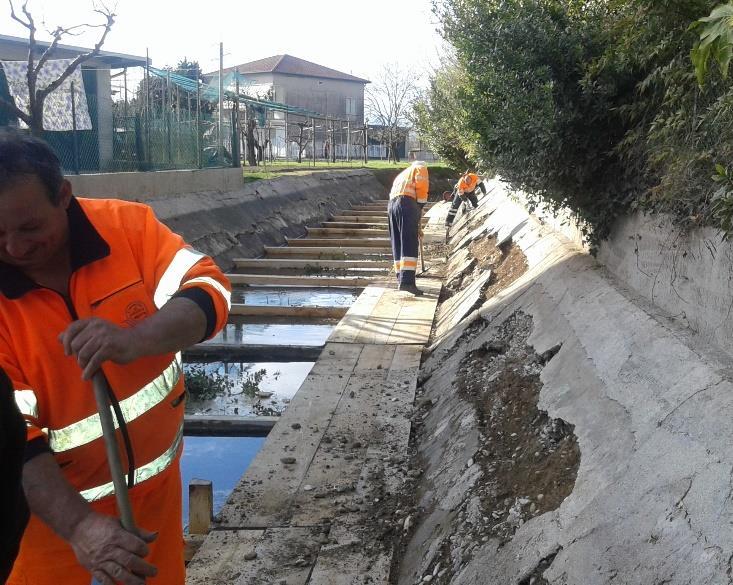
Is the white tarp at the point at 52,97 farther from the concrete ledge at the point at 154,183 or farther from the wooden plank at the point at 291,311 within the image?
the wooden plank at the point at 291,311

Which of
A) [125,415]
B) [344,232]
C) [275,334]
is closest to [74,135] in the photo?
[275,334]

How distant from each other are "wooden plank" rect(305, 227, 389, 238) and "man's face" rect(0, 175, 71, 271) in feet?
58.9

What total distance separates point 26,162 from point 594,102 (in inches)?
182

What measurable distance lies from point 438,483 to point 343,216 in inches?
801

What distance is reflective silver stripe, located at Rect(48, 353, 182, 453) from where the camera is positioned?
7.66ft

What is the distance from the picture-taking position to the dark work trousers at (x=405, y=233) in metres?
10.6

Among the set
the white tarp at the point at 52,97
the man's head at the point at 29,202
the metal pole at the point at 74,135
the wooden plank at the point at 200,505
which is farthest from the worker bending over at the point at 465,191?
the man's head at the point at 29,202

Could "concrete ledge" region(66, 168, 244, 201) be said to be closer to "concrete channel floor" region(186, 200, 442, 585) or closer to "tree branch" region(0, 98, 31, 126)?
"tree branch" region(0, 98, 31, 126)

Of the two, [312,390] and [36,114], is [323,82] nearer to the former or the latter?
[36,114]

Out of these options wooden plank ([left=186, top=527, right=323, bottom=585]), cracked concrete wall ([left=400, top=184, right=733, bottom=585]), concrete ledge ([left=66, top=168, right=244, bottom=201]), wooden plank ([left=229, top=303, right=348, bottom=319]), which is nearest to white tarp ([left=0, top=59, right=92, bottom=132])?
concrete ledge ([left=66, top=168, right=244, bottom=201])

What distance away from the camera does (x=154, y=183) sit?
15586mm

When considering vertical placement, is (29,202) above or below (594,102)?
below

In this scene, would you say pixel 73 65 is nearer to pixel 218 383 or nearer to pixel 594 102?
pixel 218 383

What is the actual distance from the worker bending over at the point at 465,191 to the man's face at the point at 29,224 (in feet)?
55.4
